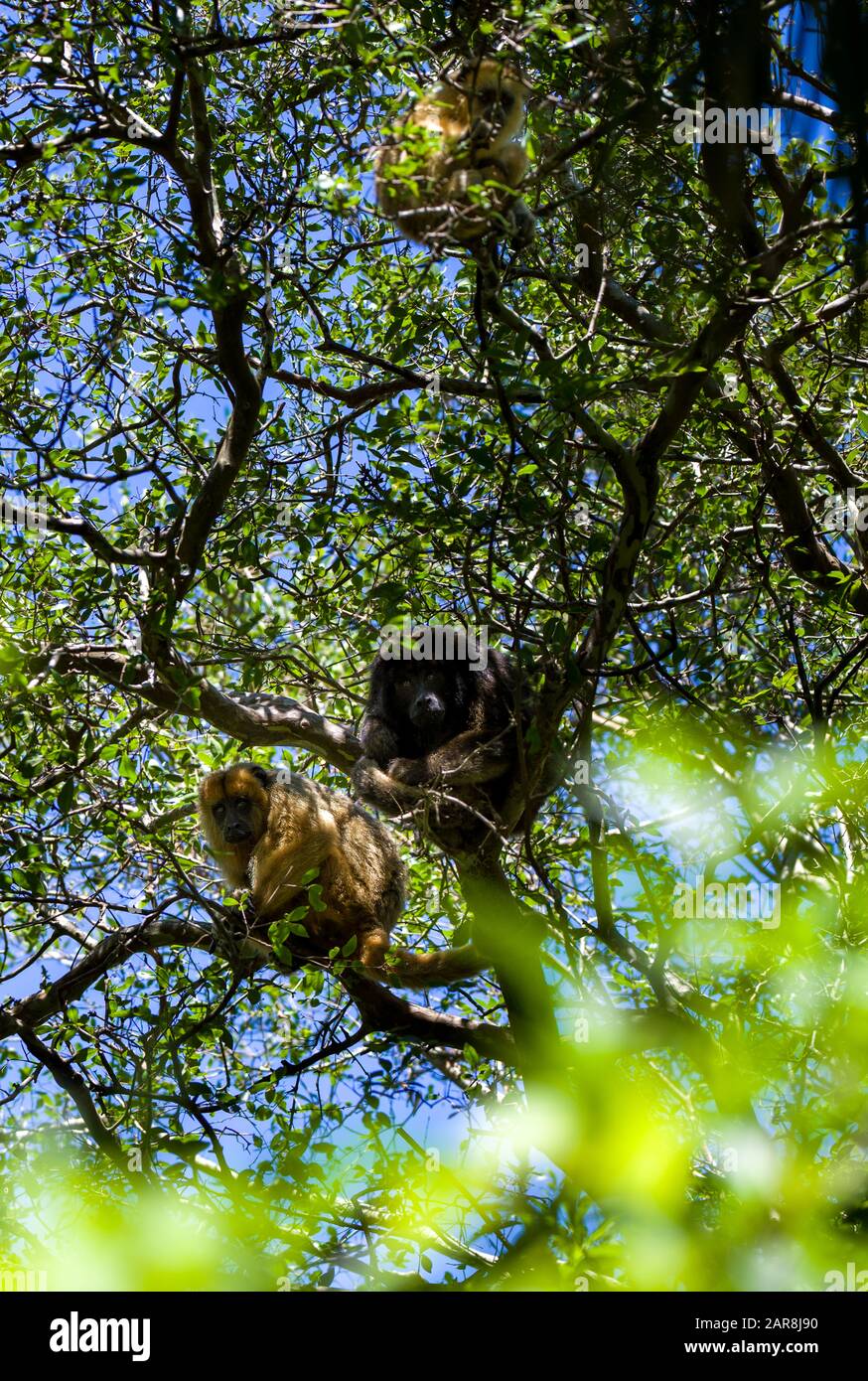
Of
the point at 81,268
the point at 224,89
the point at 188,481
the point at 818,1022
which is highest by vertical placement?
the point at 224,89

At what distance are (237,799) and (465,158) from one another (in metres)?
4.06

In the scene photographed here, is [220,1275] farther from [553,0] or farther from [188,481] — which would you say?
[188,481]

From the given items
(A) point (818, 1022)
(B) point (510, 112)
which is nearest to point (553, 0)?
(B) point (510, 112)

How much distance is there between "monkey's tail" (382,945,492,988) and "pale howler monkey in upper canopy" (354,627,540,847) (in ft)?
2.41

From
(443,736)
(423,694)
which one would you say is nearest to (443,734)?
(443,736)

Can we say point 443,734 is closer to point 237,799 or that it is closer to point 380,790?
point 380,790

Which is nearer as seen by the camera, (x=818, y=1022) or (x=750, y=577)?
(x=818, y=1022)

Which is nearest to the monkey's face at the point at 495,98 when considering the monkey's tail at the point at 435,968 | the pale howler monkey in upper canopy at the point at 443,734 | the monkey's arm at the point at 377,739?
the pale howler monkey in upper canopy at the point at 443,734

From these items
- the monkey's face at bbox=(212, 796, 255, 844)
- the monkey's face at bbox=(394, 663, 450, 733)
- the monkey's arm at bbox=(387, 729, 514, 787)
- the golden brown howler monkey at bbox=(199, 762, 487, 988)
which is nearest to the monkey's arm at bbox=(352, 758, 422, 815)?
the monkey's arm at bbox=(387, 729, 514, 787)

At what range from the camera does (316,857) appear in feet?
23.7

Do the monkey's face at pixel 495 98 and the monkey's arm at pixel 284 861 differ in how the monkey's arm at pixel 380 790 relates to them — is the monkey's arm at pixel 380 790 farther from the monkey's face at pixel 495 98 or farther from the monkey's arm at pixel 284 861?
the monkey's face at pixel 495 98
